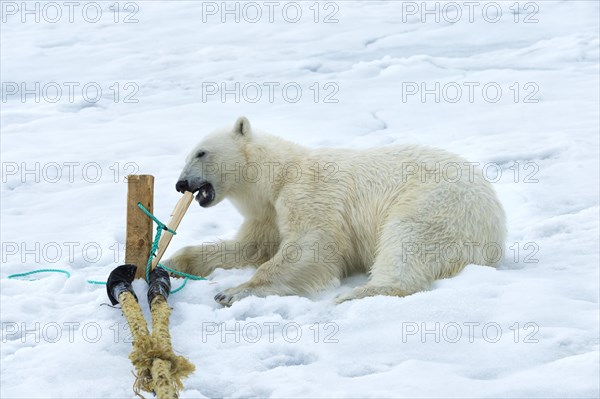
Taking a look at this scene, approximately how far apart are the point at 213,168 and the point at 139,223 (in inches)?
28.9

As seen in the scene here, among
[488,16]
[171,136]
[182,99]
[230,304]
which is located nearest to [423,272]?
[230,304]

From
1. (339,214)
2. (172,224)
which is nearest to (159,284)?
(172,224)

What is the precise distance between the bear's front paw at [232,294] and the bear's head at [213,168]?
2.64 ft

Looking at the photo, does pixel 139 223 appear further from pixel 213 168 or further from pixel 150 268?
pixel 213 168

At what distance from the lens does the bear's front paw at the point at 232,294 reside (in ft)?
13.4

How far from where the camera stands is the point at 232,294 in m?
4.12

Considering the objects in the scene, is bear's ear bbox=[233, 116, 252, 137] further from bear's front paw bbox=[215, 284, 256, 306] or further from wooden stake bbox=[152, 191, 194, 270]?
bear's front paw bbox=[215, 284, 256, 306]

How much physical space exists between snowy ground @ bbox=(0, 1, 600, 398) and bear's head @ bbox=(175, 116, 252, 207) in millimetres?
475

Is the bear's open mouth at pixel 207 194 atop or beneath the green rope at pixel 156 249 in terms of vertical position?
atop

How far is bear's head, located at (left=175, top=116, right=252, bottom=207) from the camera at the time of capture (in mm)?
4785

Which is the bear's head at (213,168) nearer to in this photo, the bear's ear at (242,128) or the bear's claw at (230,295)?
the bear's ear at (242,128)

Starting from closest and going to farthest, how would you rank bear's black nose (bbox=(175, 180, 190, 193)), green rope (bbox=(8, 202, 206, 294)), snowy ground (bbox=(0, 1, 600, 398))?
snowy ground (bbox=(0, 1, 600, 398))
green rope (bbox=(8, 202, 206, 294))
bear's black nose (bbox=(175, 180, 190, 193))

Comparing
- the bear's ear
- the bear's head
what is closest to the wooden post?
the bear's head

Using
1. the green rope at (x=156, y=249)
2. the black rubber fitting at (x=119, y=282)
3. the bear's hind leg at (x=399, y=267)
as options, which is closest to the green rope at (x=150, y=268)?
the green rope at (x=156, y=249)
